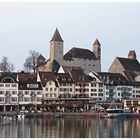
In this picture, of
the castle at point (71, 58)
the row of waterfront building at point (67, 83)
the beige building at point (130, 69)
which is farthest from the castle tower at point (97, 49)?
the row of waterfront building at point (67, 83)

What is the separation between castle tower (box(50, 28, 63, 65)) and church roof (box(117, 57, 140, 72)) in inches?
431

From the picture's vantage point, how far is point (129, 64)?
84188 millimetres

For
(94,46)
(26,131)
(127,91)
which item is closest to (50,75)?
(127,91)

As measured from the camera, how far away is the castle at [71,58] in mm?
82500

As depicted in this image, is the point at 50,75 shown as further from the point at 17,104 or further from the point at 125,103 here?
the point at 125,103

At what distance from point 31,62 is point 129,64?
59.9ft

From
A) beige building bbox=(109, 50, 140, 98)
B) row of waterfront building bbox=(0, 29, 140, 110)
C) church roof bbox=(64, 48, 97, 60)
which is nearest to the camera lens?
row of waterfront building bbox=(0, 29, 140, 110)

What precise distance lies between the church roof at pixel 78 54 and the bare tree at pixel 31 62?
655cm

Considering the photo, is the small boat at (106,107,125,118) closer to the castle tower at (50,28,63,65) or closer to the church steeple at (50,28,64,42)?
the castle tower at (50,28,63,65)

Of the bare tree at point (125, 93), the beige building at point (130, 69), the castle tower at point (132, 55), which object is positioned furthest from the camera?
the castle tower at point (132, 55)

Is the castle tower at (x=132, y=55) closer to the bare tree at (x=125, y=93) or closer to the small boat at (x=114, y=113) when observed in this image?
the bare tree at (x=125, y=93)

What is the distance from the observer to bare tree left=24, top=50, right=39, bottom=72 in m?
78.6

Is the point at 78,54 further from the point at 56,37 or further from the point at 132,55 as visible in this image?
the point at 132,55

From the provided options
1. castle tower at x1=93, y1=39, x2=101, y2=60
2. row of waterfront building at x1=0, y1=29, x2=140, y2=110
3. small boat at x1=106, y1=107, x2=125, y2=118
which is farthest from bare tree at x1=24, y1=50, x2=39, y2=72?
small boat at x1=106, y1=107, x2=125, y2=118
